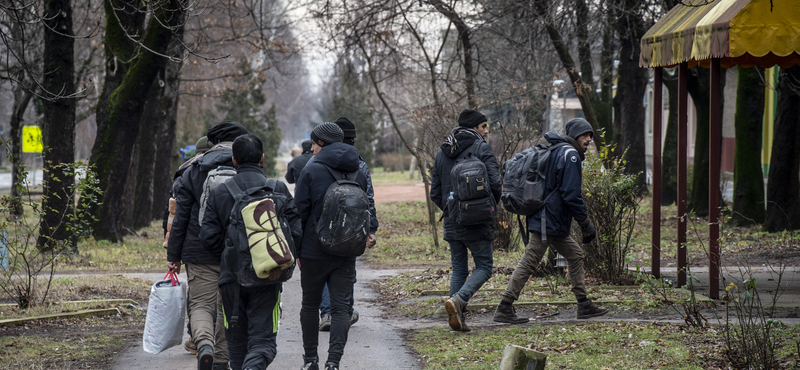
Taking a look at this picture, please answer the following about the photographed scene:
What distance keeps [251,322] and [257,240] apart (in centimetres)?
54

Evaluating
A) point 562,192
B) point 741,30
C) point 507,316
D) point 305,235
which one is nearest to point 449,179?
point 562,192

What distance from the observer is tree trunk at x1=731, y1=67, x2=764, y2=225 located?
12.8 meters

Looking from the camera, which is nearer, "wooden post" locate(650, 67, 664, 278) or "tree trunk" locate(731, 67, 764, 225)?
"wooden post" locate(650, 67, 664, 278)

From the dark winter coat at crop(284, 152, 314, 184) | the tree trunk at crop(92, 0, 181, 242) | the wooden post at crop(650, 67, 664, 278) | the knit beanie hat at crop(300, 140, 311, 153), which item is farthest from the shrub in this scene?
the tree trunk at crop(92, 0, 181, 242)

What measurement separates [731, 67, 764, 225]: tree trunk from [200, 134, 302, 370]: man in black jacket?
10574mm

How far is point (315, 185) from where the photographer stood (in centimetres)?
502

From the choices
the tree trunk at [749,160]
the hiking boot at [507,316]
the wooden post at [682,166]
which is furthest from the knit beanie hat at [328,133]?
the tree trunk at [749,160]

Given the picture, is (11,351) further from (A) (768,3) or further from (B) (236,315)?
(A) (768,3)

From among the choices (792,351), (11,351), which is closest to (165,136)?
(11,351)

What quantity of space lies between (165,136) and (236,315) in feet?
49.7

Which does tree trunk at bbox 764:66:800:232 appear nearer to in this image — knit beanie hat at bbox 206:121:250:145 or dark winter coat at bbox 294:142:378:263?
dark winter coat at bbox 294:142:378:263

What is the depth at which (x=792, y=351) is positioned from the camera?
4832 mm

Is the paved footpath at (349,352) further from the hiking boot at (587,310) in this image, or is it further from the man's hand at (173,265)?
the hiking boot at (587,310)

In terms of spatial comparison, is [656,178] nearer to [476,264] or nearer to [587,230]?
[587,230]
